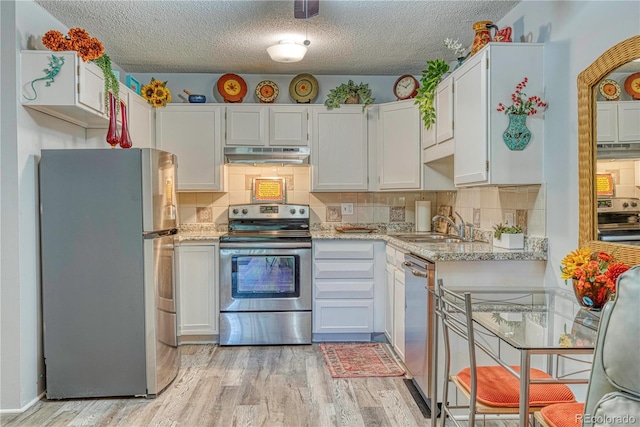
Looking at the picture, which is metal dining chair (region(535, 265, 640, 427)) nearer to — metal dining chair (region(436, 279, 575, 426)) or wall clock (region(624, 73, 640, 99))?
metal dining chair (region(436, 279, 575, 426))

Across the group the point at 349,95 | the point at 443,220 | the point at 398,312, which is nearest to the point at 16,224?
the point at 398,312

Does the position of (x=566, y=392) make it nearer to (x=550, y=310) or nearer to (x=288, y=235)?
(x=550, y=310)

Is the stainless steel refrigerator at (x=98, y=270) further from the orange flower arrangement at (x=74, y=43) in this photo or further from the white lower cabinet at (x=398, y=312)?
the white lower cabinet at (x=398, y=312)

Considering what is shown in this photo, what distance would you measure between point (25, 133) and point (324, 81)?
258 centimetres

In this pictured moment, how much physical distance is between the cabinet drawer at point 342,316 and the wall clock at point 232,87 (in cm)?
198

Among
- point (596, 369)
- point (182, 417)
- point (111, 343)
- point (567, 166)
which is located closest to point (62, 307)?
point (111, 343)

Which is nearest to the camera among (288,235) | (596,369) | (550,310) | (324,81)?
A: (596,369)

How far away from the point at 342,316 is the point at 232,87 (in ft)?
7.46

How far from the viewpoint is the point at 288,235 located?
389 centimetres

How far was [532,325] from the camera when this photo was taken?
1.59 m

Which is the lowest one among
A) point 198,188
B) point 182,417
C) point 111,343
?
point 182,417

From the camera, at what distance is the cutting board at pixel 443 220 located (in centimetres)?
405

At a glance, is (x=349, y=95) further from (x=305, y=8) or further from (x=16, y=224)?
(x=16, y=224)

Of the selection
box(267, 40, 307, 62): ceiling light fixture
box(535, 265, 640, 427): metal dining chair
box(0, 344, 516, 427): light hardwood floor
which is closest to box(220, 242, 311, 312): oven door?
box(0, 344, 516, 427): light hardwood floor
